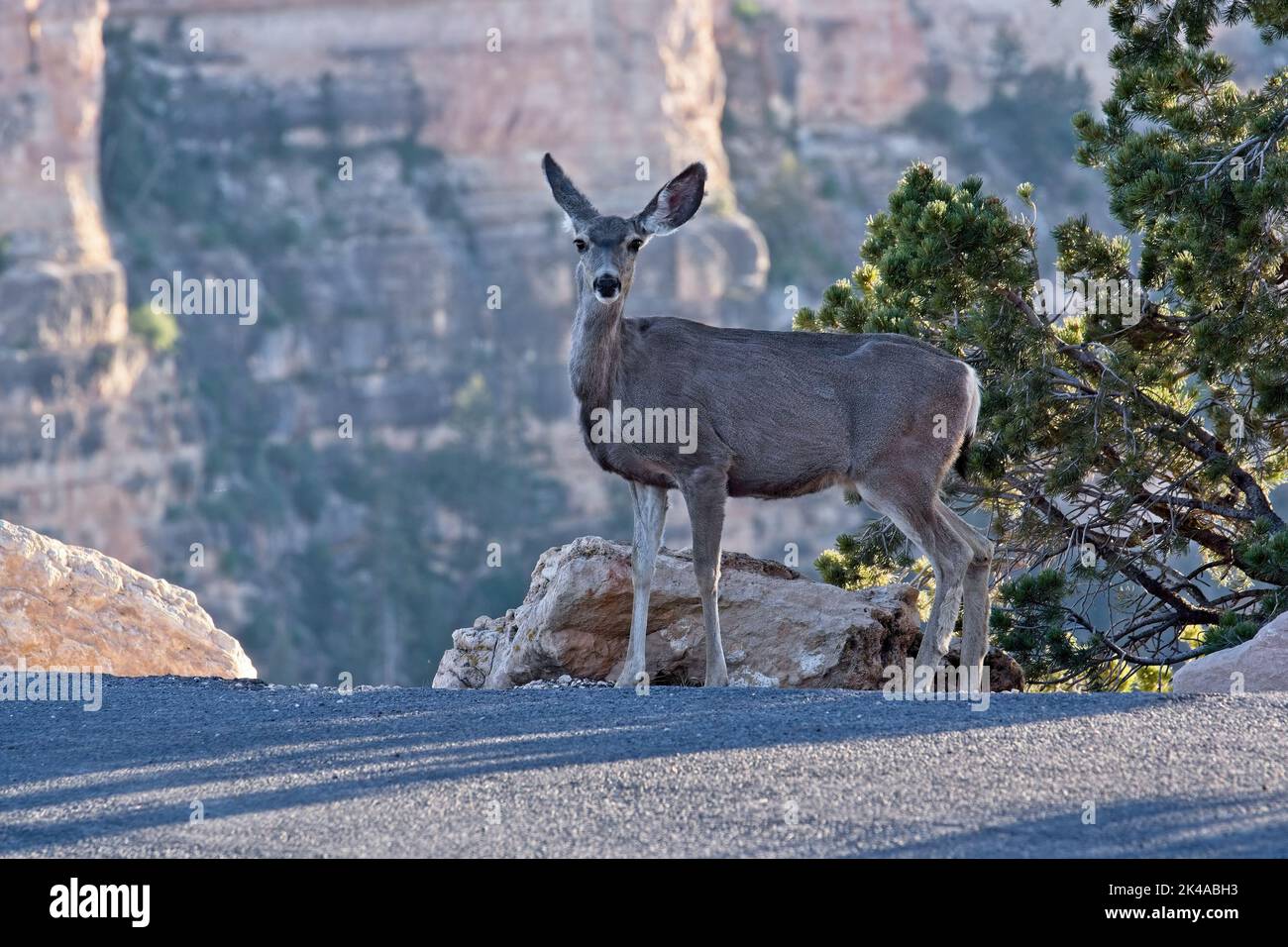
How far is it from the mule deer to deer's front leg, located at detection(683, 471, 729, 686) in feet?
0.04

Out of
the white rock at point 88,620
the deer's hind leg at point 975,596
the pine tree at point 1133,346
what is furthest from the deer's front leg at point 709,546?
Result: the pine tree at point 1133,346

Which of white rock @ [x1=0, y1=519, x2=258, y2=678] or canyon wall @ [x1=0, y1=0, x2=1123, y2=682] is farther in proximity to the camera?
canyon wall @ [x1=0, y1=0, x2=1123, y2=682]

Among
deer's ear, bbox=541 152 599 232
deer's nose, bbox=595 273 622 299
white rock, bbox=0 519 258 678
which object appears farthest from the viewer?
white rock, bbox=0 519 258 678

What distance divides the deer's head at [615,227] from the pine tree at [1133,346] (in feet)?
13.4

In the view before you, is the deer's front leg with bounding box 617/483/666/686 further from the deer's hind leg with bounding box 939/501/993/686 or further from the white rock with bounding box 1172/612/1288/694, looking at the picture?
the white rock with bounding box 1172/612/1288/694

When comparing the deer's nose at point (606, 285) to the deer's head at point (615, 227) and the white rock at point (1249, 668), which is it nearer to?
the deer's head at point (615, 227)

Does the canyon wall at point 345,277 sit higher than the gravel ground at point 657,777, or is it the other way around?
the canyon wall at point 345,277

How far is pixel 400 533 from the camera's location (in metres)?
90.7

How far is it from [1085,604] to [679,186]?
242 inches

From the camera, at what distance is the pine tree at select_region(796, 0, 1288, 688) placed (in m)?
14.2

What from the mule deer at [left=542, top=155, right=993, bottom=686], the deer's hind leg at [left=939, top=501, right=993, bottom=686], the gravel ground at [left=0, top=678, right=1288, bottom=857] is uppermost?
the mule deer at [left=542, top=155, right=993, bottom=686]

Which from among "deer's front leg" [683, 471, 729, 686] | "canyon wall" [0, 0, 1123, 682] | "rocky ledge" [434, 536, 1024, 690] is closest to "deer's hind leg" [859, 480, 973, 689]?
"rocky ledge" [434, 536, 1024, 690]

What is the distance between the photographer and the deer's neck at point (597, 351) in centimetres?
1095

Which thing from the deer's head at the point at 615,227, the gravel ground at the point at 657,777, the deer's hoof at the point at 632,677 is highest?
the deer's head at the point at 615,227
